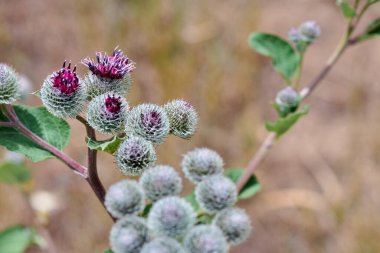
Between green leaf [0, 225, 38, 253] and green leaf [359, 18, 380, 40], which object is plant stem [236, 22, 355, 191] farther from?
green leaf [0, 225, 38, 253]

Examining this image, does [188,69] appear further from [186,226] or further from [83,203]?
[186,226]

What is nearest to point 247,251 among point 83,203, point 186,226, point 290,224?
point 290,224

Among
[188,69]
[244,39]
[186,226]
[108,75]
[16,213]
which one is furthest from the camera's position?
[244,39]

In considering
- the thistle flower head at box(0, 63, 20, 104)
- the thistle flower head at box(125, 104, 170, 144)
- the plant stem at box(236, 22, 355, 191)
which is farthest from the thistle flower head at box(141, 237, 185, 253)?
the plant stem at box(236, 22, 355, 191)

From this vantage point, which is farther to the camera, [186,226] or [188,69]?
[188,69]

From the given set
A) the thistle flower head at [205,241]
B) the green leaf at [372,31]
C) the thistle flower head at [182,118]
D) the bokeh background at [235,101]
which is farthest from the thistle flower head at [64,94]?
the bokeh background at [235,101]

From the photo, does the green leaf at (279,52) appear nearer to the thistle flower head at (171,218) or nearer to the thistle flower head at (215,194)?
the thistle flower head at (215,194)
